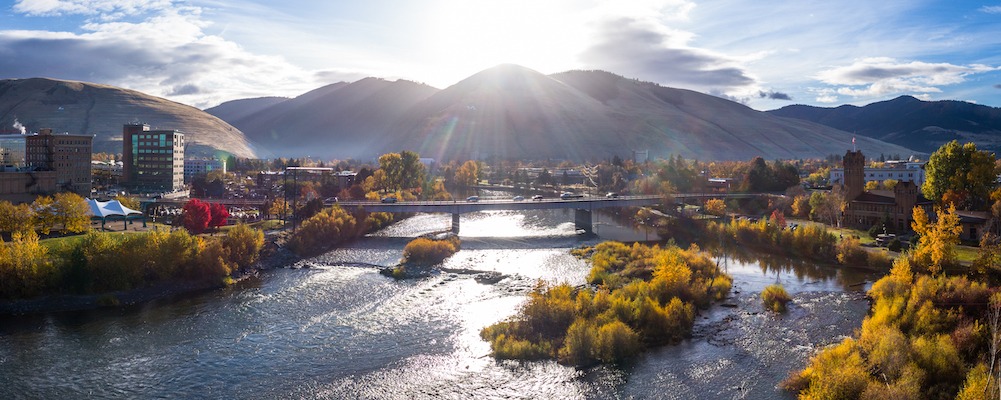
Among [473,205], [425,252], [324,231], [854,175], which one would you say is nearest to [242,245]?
[324,231]

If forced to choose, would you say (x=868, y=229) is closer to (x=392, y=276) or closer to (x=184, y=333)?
(x=392, y=276)

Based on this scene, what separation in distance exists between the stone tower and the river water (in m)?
22.6

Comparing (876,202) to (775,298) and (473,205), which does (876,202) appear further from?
(473,205)

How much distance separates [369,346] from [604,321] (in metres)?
12.8

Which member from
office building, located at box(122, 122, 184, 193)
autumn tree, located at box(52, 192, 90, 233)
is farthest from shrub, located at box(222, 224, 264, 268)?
office building, located at box(122, 122, 184, 193)

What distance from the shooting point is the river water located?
2359 cm

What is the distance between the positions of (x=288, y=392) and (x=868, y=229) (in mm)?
58708

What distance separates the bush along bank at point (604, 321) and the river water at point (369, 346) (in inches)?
32.6

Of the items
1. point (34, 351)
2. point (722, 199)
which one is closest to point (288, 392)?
point (34, 351)

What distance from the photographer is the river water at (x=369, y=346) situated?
23.6 meters

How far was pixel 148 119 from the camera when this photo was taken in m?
188

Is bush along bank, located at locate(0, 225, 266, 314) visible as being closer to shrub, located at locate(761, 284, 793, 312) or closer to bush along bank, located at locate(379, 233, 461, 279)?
bush along bank, located at locate(379, 233, 461, 279)

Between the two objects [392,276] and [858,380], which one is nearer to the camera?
[858,380]

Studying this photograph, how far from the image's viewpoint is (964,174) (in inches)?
2248
